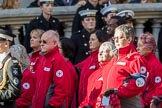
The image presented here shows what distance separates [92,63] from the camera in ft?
37.3

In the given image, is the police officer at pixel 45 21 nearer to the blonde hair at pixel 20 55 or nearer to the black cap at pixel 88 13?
the black cap at pixel 88 13

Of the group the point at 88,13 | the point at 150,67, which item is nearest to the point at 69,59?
the point at 150,67

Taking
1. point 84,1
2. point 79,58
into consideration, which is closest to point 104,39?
point 79,58

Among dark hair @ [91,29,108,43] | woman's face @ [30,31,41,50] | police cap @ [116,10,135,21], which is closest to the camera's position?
dark hair @ [91,29,108,43]

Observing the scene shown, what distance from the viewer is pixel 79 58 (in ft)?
41.7

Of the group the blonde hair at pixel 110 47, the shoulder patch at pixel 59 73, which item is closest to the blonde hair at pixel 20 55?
the shoulder patch at pixel 59 73

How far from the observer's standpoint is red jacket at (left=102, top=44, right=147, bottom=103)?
9.52m

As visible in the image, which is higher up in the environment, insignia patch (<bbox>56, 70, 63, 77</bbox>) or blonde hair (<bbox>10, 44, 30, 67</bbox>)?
blonde hair (<bbox>10, 44, 30, 67</bbox>)

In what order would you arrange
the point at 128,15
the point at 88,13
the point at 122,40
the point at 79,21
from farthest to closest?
the point at 79,21 → the point at 88,13 → the point at 128,15 → the point at 122,40

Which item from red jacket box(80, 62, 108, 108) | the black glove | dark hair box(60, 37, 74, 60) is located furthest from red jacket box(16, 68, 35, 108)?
the black glove

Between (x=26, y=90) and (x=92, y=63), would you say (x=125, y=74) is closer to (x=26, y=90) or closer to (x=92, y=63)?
(x=92, y=63)

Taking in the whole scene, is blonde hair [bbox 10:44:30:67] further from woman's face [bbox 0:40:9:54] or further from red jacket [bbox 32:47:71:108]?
woman's face [bbox 0:40:9:54]

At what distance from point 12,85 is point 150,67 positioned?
6.62 feet

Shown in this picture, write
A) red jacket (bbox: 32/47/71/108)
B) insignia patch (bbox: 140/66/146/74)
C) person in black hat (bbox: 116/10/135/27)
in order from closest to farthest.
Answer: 1. insignia patch (bbox: 140/66/146/74)
2. red jacket (bbox: 32/47/71/108)
3. person in black hat (bbox: 116/10/135/27)
